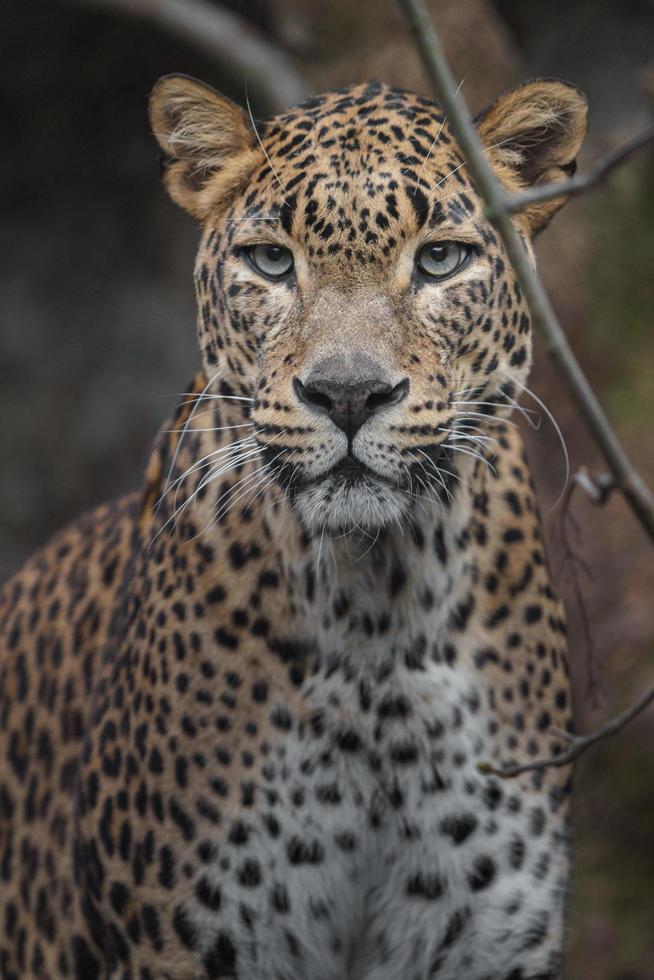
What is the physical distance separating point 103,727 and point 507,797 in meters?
1.42

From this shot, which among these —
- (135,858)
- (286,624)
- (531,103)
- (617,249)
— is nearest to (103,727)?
(135,858)

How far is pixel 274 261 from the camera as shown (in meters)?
4.38

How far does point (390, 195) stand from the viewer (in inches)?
164

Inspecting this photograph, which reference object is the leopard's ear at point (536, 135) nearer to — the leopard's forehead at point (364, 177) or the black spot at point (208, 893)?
the leopard's forehead at point (364, 177)

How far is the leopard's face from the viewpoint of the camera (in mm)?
3965

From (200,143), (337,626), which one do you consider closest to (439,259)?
(200,143)

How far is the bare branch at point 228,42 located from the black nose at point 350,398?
8.05m

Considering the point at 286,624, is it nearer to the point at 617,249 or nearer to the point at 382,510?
the point at 382,510

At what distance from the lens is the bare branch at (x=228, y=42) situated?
1169 centimetres

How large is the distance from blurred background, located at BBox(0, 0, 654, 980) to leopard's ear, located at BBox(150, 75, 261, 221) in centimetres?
381

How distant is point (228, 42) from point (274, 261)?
8.01 metres

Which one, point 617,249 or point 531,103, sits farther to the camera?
point 617,249

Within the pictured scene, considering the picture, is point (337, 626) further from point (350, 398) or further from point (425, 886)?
point (350, 398)

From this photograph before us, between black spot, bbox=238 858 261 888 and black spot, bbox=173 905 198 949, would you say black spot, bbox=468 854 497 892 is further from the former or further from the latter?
black spot, bbox=173 905 198 949
